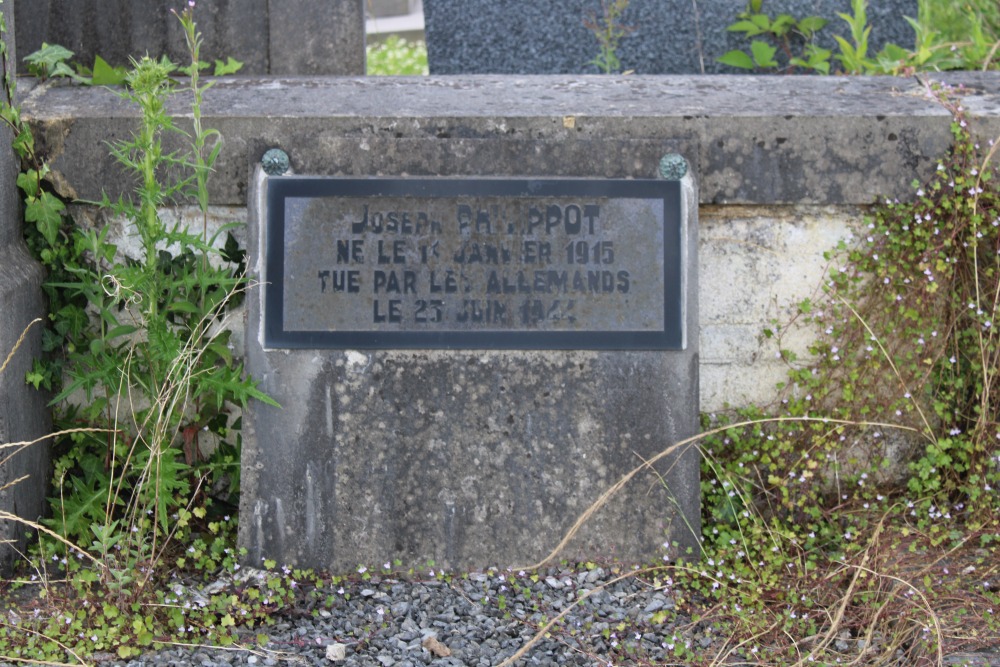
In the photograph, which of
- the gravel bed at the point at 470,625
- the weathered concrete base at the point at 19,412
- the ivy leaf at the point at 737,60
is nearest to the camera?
the gravel bed at the point at 470,625

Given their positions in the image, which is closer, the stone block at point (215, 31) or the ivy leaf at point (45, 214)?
the ivy leaf at point (45, 214)

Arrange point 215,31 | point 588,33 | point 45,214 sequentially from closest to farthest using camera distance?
point 45,214 → point 215,31 → point 588,33

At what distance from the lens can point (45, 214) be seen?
2965 mm

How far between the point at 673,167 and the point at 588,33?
1886 mm

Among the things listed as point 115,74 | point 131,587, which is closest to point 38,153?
point 115,74

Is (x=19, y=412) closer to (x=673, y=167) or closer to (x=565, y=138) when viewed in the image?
(x=565, y=138)

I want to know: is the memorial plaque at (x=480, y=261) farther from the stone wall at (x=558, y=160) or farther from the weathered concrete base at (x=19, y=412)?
the weathered concrete base at (x=19, y=412)

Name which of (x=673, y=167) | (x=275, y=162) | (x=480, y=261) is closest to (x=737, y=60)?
(x=673, y=167)

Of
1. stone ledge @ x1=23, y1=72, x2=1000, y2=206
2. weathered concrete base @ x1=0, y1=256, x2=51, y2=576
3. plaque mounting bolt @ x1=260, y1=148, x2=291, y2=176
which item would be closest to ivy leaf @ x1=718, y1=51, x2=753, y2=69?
stone ledge @ x1=23, y1=72, x2=1000, y2=206

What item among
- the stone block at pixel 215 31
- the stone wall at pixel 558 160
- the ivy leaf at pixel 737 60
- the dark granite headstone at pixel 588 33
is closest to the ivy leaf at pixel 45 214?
the stone wall at pixel 558 160

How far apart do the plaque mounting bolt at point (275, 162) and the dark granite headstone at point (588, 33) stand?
1.91m

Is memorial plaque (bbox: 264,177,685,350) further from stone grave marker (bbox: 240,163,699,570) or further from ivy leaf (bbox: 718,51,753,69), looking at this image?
ivy leaf (bbox: 718,51,753,69)

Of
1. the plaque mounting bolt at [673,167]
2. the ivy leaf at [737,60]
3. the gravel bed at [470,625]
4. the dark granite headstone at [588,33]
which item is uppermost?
the dark granite headstone at [588,33]

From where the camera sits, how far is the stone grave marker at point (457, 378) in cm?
284
